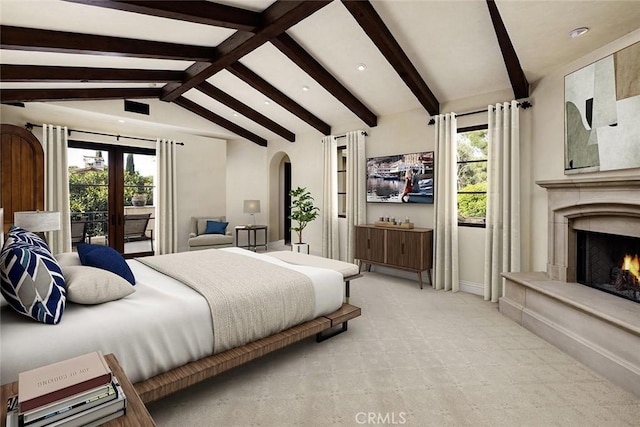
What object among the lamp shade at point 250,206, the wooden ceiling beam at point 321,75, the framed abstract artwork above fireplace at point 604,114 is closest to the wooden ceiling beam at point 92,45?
the wooden ceiling beam at point 321,75

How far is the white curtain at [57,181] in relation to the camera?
4.91m

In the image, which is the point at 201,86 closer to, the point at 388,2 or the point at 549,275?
the point at 388,2

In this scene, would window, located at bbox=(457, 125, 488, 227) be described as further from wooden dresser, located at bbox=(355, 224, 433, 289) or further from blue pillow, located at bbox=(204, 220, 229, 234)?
blue pillow, located at bbox=(204, 220, 229, 234)

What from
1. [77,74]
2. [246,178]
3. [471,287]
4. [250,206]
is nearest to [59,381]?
[77,74]

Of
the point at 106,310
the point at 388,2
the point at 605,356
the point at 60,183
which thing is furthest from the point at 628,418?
the point at 60,183

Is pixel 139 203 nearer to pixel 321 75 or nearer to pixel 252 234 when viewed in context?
pixel 252 234

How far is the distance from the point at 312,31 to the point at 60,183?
14.7ft

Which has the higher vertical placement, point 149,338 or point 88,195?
point 88,195

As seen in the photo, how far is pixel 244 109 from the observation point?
595cm

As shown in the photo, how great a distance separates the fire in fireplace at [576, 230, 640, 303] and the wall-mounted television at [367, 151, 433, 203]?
1909mm

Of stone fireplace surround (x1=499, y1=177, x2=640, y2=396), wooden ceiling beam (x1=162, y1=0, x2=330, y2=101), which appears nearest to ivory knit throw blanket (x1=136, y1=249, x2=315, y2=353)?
stone fireplace surround (x1=499, y1=177, x2=640, y2=396)

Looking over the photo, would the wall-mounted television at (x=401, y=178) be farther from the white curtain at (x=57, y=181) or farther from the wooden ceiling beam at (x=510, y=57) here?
the white curtain at (x=57, y=181)

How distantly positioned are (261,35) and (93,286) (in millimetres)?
2815

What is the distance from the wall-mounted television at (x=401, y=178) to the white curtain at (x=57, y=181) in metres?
4.81
